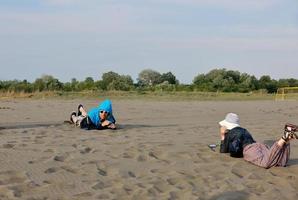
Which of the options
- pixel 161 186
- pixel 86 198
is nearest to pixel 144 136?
pixel 161 186

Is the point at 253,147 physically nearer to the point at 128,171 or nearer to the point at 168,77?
the point at 128,171

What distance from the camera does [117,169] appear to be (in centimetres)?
722

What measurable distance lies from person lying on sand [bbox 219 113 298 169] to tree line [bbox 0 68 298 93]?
42.4 metres

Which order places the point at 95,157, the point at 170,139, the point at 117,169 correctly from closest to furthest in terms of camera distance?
the point at 117,169 < the point at 95,157 < the point at 170,139

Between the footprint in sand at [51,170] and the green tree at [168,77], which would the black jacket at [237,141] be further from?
the green tree at [168,77]

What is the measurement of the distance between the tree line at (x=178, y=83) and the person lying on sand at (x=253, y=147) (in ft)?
139

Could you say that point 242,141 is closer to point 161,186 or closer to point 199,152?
point 199,152

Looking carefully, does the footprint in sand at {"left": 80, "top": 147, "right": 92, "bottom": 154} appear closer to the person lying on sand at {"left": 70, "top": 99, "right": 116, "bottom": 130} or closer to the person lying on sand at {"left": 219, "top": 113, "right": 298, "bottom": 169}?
the person lying on sand at {"left": 219, "top": 113, "right": 298, "bottom": 169}

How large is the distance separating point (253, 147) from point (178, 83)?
60155 mm

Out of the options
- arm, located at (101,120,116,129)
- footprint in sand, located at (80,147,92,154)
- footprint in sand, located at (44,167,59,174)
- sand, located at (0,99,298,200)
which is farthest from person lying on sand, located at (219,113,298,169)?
arm, located at (101,120,116,129)

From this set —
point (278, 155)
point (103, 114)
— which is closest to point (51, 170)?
point (278, 155)

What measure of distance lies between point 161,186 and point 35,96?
101ft

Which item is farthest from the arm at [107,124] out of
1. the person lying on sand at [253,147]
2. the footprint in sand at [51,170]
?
the footprint in sand at [51,170]

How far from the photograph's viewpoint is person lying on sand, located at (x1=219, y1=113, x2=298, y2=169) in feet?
26.3
